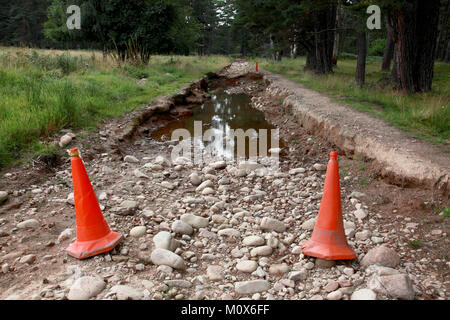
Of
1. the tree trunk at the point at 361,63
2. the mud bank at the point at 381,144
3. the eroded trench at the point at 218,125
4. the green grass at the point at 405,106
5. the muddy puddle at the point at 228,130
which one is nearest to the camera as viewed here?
the mud bank at the point at 381,144

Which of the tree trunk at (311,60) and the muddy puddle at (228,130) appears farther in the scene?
the tree trunk at (311,60)

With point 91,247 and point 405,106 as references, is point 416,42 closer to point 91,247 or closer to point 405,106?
point 405,106

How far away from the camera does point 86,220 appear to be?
8.65 feet

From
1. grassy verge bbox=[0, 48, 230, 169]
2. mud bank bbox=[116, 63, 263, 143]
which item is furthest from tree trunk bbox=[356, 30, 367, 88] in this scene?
grassy verge bbox=[0, 48, 230, 169]

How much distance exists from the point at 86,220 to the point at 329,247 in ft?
6.89

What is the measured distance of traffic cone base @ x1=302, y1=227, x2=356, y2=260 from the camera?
8.37 feet

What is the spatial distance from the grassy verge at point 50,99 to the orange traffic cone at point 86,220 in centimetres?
206

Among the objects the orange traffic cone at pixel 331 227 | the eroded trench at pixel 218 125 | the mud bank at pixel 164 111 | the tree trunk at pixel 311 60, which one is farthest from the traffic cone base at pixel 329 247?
the tree trunk at pixel 311 60

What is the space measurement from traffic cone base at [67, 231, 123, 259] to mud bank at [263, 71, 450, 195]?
3.36m

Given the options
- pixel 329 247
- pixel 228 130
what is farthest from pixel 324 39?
pixel 329 247

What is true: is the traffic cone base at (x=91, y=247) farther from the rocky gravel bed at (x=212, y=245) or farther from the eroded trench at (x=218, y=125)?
the eroded trench at (x=218, y=125)

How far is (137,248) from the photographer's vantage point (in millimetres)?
2766

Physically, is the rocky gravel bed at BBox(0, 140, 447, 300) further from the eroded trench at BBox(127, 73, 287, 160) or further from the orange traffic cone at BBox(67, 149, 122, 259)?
the eroded trench at BBox(127, 73, 287, 160)

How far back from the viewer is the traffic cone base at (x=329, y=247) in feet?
8.37
